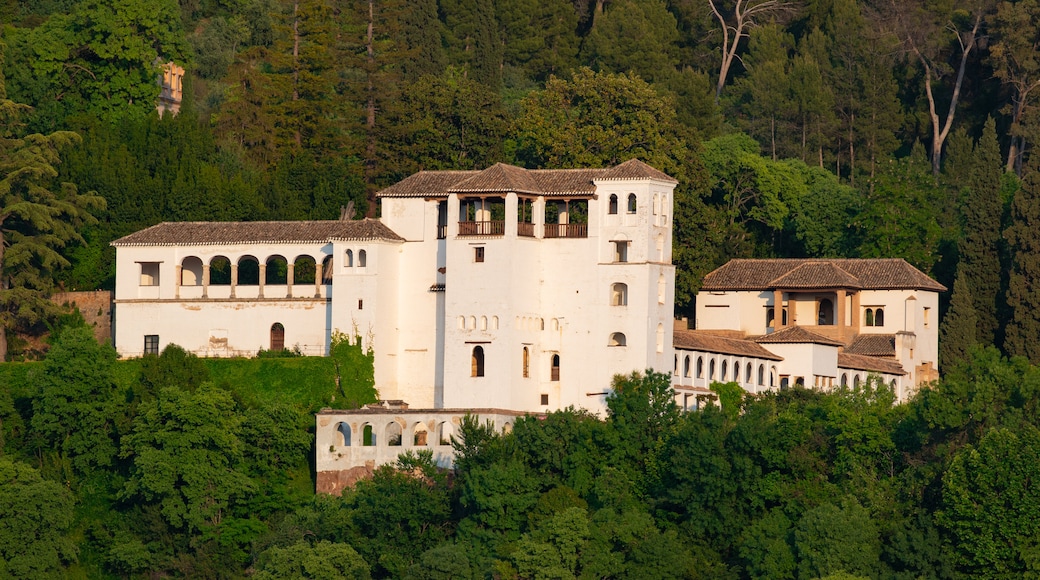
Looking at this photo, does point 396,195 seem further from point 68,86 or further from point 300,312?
point 68,86

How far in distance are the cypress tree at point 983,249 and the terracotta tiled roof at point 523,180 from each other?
14655 mm

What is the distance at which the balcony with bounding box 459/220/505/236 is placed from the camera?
2717 inches

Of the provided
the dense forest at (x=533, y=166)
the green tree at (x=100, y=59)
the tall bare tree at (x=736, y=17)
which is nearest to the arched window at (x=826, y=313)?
the dense forest at (x=533, y=166)

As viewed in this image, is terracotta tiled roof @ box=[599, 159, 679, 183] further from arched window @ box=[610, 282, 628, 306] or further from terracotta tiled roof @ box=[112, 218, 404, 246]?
terracotta tiled roof @ box=[112, 218, 404, 246]

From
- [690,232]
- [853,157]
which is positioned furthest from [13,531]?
[853,157]

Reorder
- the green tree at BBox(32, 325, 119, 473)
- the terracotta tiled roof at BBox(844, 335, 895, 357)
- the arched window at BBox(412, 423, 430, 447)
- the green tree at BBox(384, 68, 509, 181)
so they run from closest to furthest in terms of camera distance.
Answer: the arched window at BBox(412, 423, 430, 447), the green tree at BBox(32, 325, 119, 473), the terracotta tiled roof at BBox(844, 335, 895, 357), the green tree at BBox(384, 68, 509, 181)

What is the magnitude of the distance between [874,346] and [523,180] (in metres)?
15.4

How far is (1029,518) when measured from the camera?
5525 centimetres

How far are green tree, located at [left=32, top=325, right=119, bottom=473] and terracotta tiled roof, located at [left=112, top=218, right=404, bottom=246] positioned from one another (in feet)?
20.5

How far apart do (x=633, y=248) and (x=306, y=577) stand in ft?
50.3

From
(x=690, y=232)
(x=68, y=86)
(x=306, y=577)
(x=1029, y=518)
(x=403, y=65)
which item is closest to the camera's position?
(x=1029, y=518)

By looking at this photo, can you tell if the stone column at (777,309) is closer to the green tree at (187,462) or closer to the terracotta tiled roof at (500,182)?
the terracotta tiled roof at (500,182)

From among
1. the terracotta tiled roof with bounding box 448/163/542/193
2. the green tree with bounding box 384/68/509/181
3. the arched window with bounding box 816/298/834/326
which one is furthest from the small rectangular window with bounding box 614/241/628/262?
the green tree with bounding box 384/68/509/181

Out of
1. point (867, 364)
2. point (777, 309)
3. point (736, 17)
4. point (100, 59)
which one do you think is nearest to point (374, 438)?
point (777, 309)
